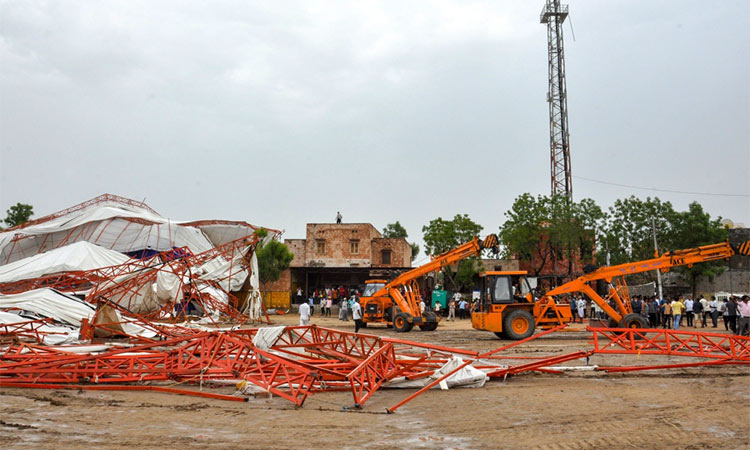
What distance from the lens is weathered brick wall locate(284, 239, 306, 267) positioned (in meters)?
48.4

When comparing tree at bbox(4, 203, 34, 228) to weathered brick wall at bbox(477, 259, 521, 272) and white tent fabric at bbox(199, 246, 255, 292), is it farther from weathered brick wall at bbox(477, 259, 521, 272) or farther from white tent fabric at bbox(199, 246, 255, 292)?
weathered brick wall at bbox(477, 259, 521, 272)

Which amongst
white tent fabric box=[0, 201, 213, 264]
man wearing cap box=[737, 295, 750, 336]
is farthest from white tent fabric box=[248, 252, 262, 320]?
man wearing cap box=[737, 295, 750, 336]

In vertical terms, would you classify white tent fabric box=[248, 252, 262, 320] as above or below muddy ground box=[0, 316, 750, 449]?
above

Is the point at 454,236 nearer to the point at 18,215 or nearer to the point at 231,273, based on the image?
the point at 231,273

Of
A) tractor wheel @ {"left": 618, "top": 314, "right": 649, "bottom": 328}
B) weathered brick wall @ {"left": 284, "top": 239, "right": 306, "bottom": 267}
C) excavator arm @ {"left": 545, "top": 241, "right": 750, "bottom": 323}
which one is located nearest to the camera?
excavator arm @ {"left": 545, "top": 241, "right": 750, "bottom": 323}

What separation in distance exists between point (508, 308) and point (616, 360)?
5792mm

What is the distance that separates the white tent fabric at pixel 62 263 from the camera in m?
25.9

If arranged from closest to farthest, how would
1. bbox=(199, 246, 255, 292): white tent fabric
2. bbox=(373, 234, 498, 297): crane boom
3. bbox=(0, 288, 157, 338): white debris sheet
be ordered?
bbox=(373, 234, 498, 297): crane boom
bbox=(0, 288, 157, 338): white debris sheet
bbox=(199, 246, 255, 292): white tent fabric

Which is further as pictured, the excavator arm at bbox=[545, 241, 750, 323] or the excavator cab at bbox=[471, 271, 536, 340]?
the excavator cab at bbox=[471, 271, 536, 340]

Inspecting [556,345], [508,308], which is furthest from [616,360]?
[508,308]

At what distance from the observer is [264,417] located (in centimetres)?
678

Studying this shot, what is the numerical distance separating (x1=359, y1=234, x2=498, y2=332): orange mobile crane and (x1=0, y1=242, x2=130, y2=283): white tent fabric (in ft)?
44.2

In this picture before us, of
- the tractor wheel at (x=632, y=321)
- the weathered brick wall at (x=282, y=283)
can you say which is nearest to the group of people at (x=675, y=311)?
the tractor wheel at (x=632, y=321)

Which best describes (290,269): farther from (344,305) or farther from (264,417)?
(264,417)
